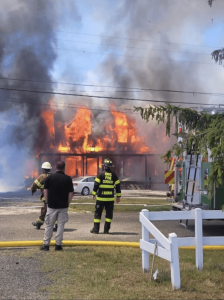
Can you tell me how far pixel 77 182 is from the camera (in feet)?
80.9

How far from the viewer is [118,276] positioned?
18.1ft

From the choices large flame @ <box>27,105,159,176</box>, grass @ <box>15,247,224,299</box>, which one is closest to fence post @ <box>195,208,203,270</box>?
grass @ <box>15,247,224,299</box>

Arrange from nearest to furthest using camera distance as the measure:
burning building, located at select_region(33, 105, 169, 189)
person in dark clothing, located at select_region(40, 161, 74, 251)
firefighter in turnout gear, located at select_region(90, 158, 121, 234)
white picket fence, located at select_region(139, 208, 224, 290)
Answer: white picket fence, located at select_region(139, 208, 224, 290) < person in dark clothing, located at select_region(40, 161, 74, 251) < firefighter in turnout gear, located at select_region(90, 158, 121, 234) < burning building, located at select_region(33, 105, 169, 189)

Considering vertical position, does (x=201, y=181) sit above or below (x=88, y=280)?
above

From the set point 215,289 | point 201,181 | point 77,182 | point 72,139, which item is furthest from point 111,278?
point 72,139

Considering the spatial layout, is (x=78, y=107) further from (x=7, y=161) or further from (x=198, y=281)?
(x=198, y=281)

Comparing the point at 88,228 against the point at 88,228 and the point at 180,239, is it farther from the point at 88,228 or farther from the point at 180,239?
the point at 180,239

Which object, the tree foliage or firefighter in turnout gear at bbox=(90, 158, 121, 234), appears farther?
firefighter in turnout gear at bbox=(90, 158, 121, 234)

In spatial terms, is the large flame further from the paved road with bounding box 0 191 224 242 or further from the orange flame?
the paved road with bounding box 0 191 224 242

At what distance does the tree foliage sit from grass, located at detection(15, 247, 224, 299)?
1204 mm

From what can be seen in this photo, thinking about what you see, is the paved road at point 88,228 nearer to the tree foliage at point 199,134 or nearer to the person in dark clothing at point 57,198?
the person in dark clothing at point 57,198

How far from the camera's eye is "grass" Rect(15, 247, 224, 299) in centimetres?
471

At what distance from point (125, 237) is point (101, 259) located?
2.60m

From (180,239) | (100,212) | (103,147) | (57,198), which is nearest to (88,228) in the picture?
(100,212)
